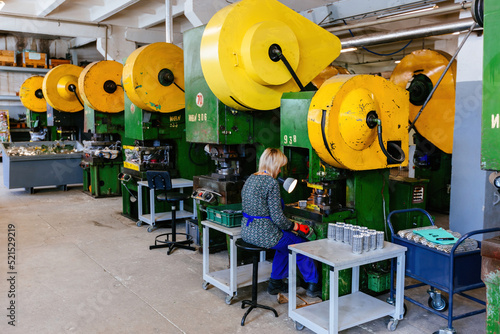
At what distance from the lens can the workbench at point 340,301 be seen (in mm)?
2585

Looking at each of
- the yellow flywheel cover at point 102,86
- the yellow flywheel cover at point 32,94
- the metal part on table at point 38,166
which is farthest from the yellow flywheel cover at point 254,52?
the yellow flywheel cover at point 32,94

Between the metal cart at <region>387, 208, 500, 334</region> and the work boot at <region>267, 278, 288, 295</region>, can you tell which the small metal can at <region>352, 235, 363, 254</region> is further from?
the work boot at <region>267, 278, 288, 295</region>

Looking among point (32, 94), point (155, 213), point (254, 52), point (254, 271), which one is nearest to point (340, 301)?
point (254, 271)

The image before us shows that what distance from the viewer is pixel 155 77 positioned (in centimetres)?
519

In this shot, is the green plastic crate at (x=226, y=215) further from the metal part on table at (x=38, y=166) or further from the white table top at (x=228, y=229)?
the metal part on table at (x=38, y=166)

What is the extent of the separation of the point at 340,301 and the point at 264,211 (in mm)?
813

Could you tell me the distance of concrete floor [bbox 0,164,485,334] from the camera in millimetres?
2955

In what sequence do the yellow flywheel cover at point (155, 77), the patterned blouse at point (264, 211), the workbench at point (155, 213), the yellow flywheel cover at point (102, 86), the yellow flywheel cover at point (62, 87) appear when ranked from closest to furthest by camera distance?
the patterned blouse at point (264, 211), the yellow flywheel cover at point (155, 77), the workbench at point (155, 213), the yellow flywheel cover at point (102, 86), the yellow flywheel cover at point (62, 87)

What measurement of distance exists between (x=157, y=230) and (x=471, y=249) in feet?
12.4

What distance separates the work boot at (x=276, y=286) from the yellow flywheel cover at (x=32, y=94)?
8306 mm

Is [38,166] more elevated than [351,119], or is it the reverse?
[351,119]

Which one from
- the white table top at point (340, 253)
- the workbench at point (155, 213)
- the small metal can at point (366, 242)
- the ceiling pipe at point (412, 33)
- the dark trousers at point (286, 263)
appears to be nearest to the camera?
the white table top at point (340, 253)

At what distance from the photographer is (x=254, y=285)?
307 cm

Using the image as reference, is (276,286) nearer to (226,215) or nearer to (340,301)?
(340,301)
